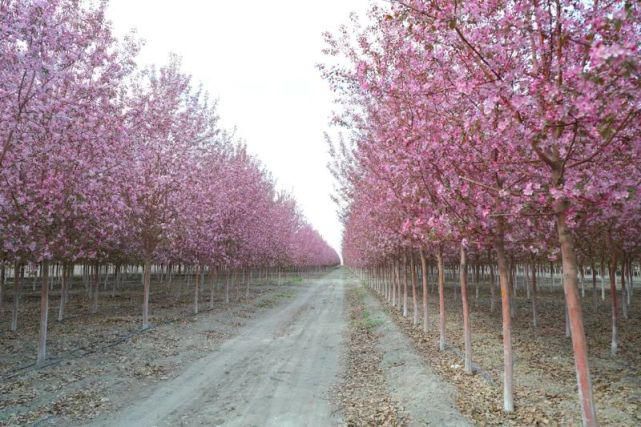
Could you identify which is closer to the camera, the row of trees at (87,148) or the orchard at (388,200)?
the orchard at (388,200)

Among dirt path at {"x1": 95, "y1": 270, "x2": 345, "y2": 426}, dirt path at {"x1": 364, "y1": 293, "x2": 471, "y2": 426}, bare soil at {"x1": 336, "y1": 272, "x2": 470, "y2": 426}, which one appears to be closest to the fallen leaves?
bare soil at {"x1": 336, "y1": 272, "x2": 470, "y2": 426}

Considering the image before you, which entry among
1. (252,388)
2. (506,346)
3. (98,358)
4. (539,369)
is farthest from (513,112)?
(98,358)

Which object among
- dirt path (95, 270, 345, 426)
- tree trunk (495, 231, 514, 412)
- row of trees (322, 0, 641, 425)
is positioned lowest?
dirt path (95, 270, 345, 426)

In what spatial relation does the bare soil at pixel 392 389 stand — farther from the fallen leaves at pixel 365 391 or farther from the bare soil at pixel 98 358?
the bare soil at pixel 98 358

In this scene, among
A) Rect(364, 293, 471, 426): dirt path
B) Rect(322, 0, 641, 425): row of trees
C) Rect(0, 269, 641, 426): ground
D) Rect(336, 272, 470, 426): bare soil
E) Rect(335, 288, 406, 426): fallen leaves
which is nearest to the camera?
Rect(322, 0, 641, 425): row of trees

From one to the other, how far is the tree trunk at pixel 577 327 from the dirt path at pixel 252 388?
4.63 m

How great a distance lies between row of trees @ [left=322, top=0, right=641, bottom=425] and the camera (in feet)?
17.9

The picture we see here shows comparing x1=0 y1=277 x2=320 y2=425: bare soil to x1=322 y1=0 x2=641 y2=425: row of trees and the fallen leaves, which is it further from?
x1=322 y1=0 x2=641 y2=425: row of trees

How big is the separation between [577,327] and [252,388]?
7.93 meters

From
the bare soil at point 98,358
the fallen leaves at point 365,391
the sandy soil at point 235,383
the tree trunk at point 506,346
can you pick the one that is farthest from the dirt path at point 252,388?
the tree trunk at point 506,346

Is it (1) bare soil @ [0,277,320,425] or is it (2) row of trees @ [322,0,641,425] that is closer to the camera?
(2) row of trees @ [322,0,641,425]

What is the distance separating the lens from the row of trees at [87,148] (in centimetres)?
952

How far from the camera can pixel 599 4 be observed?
6344mm

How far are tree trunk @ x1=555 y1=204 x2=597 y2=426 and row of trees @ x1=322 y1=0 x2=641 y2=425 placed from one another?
2 centimetres
